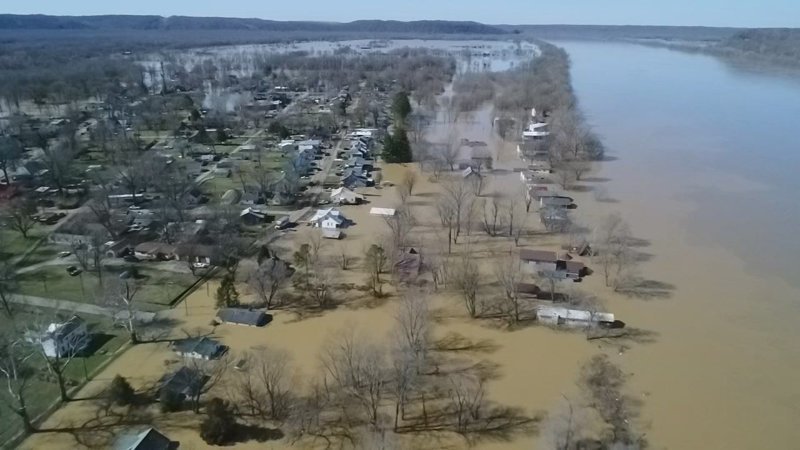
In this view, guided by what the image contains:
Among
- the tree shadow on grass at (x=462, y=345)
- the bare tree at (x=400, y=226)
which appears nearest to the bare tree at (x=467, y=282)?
the tree shadow on grass at (x=462, y=345)

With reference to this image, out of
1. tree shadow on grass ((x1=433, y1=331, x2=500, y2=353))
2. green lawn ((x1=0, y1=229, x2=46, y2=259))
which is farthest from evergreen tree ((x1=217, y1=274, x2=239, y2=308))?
green lawn ((x1=0, y1=229, x2=46, y2=259))

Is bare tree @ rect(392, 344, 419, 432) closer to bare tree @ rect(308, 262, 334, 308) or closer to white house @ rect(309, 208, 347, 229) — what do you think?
bare tree @ rect(308, 262, 334, 308)

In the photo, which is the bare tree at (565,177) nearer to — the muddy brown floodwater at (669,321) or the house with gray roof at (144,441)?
the muddy brown floodwater at (669,321)

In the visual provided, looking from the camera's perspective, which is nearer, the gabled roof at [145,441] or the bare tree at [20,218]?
the gabled roof at [145,441]

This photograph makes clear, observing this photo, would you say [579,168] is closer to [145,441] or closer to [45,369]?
[145,441]

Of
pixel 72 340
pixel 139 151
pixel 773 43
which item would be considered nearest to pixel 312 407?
pixel 72 340
